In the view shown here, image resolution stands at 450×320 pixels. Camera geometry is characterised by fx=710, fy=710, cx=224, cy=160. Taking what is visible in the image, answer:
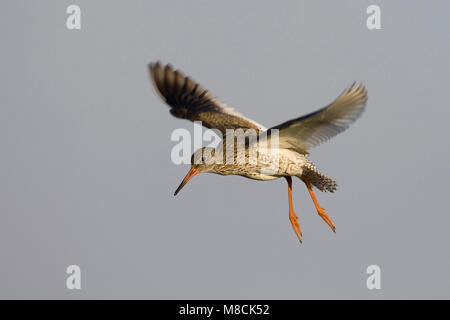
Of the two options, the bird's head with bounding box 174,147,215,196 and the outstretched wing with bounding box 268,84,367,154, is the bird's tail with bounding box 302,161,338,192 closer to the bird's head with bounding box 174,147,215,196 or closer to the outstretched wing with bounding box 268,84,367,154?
the outstretched wing with bounding box 268,84,367,154

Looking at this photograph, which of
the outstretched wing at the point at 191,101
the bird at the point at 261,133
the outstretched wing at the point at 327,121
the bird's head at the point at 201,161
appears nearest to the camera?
the outstretched wing at the point at 327,121

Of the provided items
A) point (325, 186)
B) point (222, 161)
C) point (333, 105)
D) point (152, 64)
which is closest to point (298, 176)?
point (325, 186)

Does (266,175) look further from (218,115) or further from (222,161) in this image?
(218,115)

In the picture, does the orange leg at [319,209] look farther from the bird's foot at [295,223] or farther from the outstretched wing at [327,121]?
the outstretched wing at [327,121]

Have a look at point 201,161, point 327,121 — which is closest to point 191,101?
point 201,161

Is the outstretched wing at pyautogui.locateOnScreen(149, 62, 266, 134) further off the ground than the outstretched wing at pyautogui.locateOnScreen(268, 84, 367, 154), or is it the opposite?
the outstretched wing at pyautogui.locateOnScreen(149, 62, 266, 134)

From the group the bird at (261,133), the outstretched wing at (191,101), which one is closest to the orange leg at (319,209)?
the bird at (261,133)

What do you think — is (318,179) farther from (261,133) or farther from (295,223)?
(261,133)

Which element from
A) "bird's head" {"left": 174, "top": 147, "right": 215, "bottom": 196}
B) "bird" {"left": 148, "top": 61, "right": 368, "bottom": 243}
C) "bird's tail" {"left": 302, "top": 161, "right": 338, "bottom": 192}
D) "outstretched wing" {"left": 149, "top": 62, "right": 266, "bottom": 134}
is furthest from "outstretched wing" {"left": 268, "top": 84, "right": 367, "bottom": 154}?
"outstretched wing" {"left": 149, "top": 62, "right": 266, "bottom": 134}
